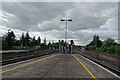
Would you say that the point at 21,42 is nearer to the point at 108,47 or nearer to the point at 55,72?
the point at 108,47

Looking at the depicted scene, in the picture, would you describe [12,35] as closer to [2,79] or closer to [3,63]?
[3,63]

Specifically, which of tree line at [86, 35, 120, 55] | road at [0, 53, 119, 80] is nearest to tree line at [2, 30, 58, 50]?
tree line at [86, 35, 120, 55]

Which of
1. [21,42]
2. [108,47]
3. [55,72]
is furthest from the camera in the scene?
[21,42]

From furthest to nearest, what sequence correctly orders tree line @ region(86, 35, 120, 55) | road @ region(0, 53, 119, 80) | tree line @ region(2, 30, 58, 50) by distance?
1. tree line @ region(2, 30, 58, 50)
2. tree line @ region(86, 35, 120, 55)
3. road @ region(0, 53, 119, 80)

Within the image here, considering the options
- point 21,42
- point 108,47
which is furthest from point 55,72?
point 21,42

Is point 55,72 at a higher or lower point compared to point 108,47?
lower

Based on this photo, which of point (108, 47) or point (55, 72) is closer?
point (55, 72)

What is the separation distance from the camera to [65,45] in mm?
85625

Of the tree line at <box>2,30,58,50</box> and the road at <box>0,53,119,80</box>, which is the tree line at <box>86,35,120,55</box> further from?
the tree line at <box>2,30,58,50</box>

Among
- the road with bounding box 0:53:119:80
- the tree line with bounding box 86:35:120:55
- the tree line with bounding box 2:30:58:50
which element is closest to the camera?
the road with bounding box 0:53:119:80

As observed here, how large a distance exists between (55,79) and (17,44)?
173 meters

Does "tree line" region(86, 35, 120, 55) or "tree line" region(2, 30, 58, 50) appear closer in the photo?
"tree line" region(86, 35, 120, 55)

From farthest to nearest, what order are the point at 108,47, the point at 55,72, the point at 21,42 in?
the point at 21,42 → the point at 108,47 → the point at 55,72

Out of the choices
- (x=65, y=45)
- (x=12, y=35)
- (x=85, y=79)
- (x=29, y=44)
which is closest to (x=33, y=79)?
(x=85, y=79)
